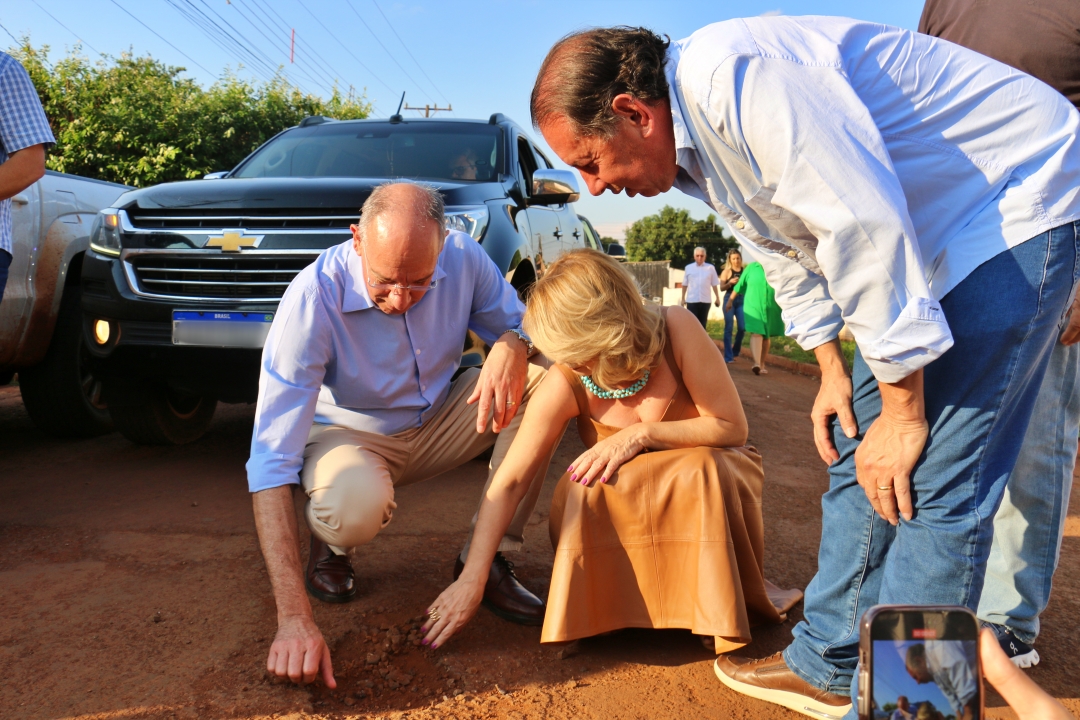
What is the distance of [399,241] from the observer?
2662 mm

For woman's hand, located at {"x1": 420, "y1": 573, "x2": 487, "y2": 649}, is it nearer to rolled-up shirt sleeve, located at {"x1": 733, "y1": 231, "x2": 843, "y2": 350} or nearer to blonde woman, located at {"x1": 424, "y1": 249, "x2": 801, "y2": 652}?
blonde woman, located at {"x1": 424, "y1": 249, "x2": 801, "y2": 652}

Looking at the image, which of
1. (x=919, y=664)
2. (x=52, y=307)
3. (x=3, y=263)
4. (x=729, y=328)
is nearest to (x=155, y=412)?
(x=52, y=307)

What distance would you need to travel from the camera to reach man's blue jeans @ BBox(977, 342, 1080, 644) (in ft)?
6.97

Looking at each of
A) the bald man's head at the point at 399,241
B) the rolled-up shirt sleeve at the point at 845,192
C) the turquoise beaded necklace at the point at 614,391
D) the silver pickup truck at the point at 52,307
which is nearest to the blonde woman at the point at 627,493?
the turquoise beaded necklace at the point at 614,391

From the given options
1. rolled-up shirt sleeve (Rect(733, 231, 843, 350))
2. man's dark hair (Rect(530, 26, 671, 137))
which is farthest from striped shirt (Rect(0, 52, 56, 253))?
rolled-up shirt sleeve (Rect(733, 231, 843, 350))

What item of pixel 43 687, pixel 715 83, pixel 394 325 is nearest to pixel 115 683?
pixel 43 687

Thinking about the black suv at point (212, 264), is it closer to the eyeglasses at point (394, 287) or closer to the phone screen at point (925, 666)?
the eyeglasses at point (394, 287)

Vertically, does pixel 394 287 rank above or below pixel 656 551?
above

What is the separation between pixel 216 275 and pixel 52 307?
152 centimetres

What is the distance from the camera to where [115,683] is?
90.1 inches

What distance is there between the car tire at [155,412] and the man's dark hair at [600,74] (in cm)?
316

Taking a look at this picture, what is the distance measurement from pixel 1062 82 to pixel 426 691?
2.51 metres

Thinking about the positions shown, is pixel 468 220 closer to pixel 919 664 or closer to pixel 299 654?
pixel 299 654

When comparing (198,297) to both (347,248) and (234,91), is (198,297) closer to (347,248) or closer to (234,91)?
(347,248)
